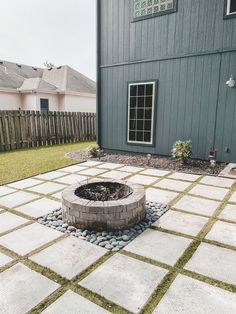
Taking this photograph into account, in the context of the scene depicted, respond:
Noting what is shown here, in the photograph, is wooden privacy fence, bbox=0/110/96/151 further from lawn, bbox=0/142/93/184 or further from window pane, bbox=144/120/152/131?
window pane, bbox=144/120/152/131

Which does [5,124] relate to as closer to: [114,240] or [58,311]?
[114,240]

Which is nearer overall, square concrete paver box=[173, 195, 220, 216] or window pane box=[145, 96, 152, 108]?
square concrete paver box=[173, 195, 220, 216]

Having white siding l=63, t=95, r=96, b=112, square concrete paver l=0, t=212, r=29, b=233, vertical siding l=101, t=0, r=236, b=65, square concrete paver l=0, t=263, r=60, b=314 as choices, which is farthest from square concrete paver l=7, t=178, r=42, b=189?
white siding l=63, t=95, r=96, b=112

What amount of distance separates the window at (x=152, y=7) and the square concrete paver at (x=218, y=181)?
167 inches

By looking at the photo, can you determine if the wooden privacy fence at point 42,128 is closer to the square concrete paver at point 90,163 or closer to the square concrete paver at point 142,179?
the square concrete paver at point 90,163

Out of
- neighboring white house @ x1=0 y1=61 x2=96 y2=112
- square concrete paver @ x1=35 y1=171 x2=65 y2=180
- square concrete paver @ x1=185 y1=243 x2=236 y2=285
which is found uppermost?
neighboring white house @ x1=0 y1=61 x2=96 y2=112

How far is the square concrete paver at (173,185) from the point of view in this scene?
4.12 meters

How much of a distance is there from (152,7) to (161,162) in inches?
160

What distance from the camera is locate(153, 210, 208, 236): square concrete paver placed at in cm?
268

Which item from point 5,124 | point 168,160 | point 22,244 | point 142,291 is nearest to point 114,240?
point 142,291

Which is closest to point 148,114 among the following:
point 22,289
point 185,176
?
point 185,176

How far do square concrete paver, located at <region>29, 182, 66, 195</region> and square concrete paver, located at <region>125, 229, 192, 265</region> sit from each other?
200cm

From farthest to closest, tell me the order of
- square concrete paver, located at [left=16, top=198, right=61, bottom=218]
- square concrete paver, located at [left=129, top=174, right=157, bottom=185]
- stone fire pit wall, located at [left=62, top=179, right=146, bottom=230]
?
square concrete paver, located at [left=129, top=174, right=157, bottom=185] → square concrete paver, located at [left=16, top=198, right=61, bottom=218] → stone fire pit wall, located at [left=62, top=179, right=146, bottom=230]

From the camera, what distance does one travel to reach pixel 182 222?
112 inches
